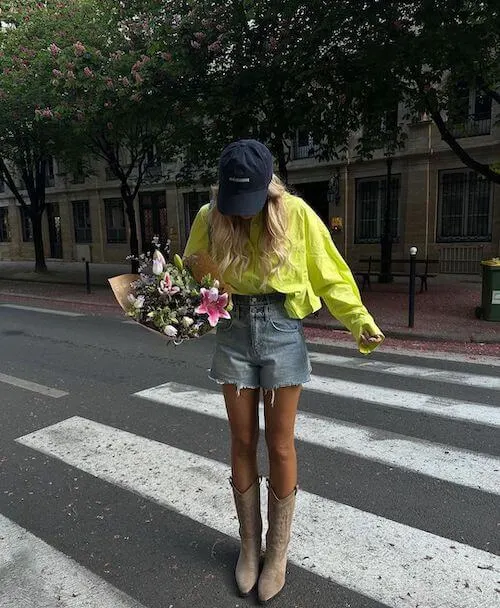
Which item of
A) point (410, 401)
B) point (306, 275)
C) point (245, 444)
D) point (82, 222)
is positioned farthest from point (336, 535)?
point (82, 222)

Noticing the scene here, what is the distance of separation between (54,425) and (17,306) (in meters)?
9.50

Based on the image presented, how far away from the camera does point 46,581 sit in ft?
8.30

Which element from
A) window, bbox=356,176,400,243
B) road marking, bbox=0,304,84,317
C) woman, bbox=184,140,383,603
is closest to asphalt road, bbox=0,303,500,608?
woman, bbox=184,140,383,603

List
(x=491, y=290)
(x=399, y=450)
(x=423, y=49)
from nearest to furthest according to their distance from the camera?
(x=399, y=450)
(x=423, y=49)
(x=491, y=290)

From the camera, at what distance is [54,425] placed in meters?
4.60

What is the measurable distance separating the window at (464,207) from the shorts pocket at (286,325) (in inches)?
610

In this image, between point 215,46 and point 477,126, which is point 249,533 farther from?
point 477,126

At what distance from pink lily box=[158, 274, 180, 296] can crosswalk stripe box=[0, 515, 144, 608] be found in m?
1.45

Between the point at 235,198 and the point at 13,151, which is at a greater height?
the point at 13,151

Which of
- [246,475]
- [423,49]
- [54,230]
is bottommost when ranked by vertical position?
[246,475]

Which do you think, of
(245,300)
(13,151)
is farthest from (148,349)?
(13,151)

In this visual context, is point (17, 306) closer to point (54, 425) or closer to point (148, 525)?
point (54, 425)

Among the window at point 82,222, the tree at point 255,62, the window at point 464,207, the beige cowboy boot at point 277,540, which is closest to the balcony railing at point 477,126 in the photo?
the window at point 464,207

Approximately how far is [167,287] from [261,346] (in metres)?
0.48
